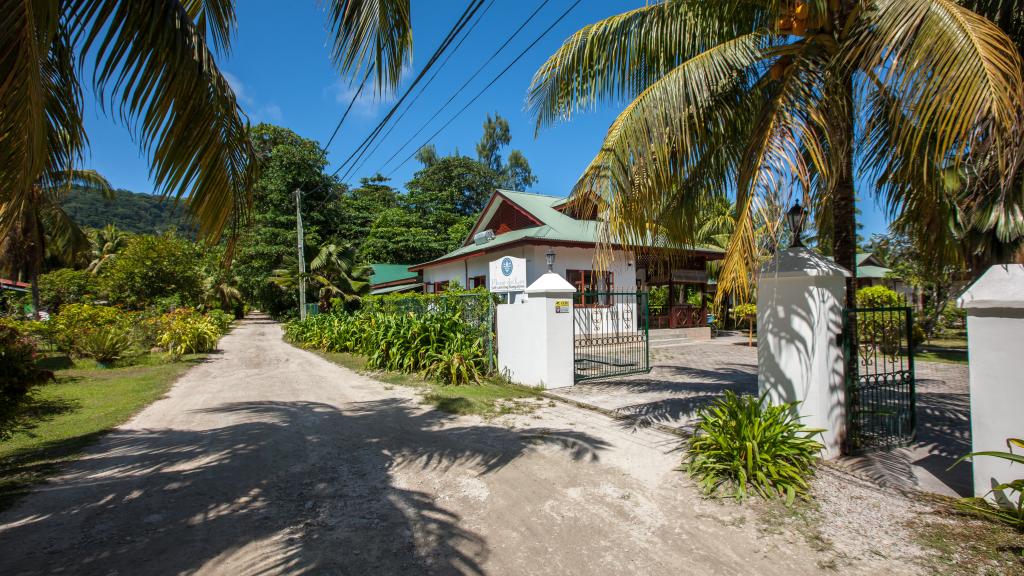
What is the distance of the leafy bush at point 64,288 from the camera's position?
26188 mm

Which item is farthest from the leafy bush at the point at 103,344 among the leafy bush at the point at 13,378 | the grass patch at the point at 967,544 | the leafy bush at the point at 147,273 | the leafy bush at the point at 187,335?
the grass patch at the point at 967,544

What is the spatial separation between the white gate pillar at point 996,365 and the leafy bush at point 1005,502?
72mm

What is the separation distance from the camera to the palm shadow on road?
3.14 meters

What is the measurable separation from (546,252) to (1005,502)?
549 inches

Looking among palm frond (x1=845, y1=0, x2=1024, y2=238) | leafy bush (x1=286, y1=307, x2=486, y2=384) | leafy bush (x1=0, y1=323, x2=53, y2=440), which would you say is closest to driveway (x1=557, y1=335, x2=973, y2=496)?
leafy bush (x1=286, y1=307, x2=486, y2=384)

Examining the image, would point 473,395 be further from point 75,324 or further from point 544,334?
point 75,324

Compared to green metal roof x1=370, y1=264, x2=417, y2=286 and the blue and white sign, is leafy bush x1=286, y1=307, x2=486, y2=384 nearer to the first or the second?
the blue and white sign

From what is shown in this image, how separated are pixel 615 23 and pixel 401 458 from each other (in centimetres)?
570

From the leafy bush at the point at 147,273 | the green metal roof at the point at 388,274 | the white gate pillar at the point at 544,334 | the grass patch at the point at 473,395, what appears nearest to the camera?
the grass patch at the point at 473,395

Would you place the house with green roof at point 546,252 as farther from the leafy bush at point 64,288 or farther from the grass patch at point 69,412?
the leafy bush at point 64,288

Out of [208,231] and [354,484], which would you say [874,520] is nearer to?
[354,484]

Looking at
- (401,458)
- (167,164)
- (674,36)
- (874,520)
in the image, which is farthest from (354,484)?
(674,36)

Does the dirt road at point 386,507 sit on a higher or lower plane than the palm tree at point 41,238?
lower

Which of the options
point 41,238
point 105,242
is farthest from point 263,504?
point 105,242
